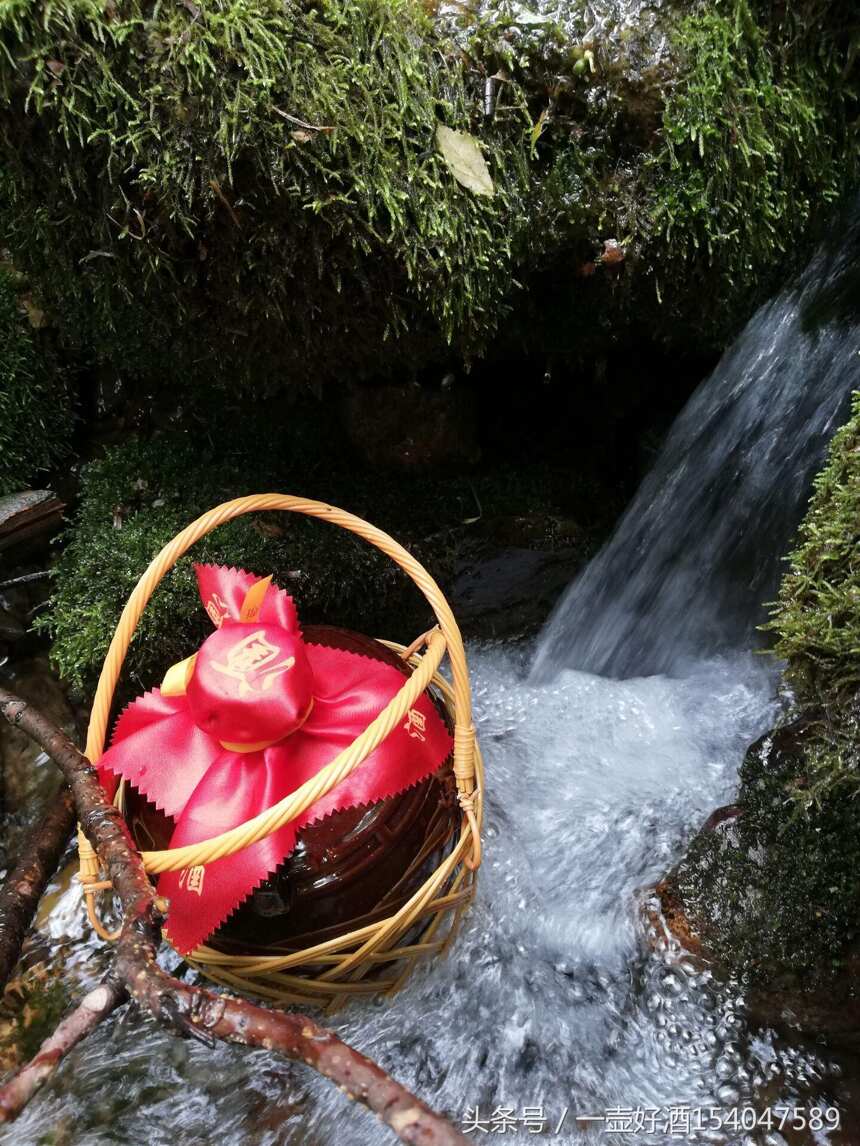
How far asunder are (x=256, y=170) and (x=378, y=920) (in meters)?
1.55

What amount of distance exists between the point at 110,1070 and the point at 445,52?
7.75 feet

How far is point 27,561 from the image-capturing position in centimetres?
252

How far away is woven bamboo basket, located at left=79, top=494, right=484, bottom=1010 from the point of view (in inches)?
57.5

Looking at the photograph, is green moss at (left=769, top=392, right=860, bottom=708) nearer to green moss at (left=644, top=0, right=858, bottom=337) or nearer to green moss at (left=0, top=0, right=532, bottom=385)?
green moss at (left=644, top=0, right=858, bottom=337)

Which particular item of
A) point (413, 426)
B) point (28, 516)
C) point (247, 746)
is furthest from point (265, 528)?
point (247, 746)

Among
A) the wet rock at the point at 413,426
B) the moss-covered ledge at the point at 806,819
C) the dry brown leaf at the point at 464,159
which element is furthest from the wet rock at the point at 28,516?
the moss-covered ledge at the point at 806,819

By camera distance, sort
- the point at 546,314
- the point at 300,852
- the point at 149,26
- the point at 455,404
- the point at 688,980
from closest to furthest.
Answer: the point at 149,26 → the point at 300,852 → the point at 688,980 → the point at 546,314 → the point at 455,404

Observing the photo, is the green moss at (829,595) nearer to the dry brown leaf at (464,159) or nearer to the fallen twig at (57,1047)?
the dry brown leaf at (464,159)

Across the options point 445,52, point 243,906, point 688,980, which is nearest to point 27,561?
point 243,906

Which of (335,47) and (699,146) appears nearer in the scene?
(335,47)

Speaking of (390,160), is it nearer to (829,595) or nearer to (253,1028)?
(829,595)

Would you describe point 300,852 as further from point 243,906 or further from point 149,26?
point 149,26

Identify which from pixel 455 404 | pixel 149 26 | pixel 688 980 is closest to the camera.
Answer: pixel 149 26

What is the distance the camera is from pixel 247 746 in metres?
1.52
